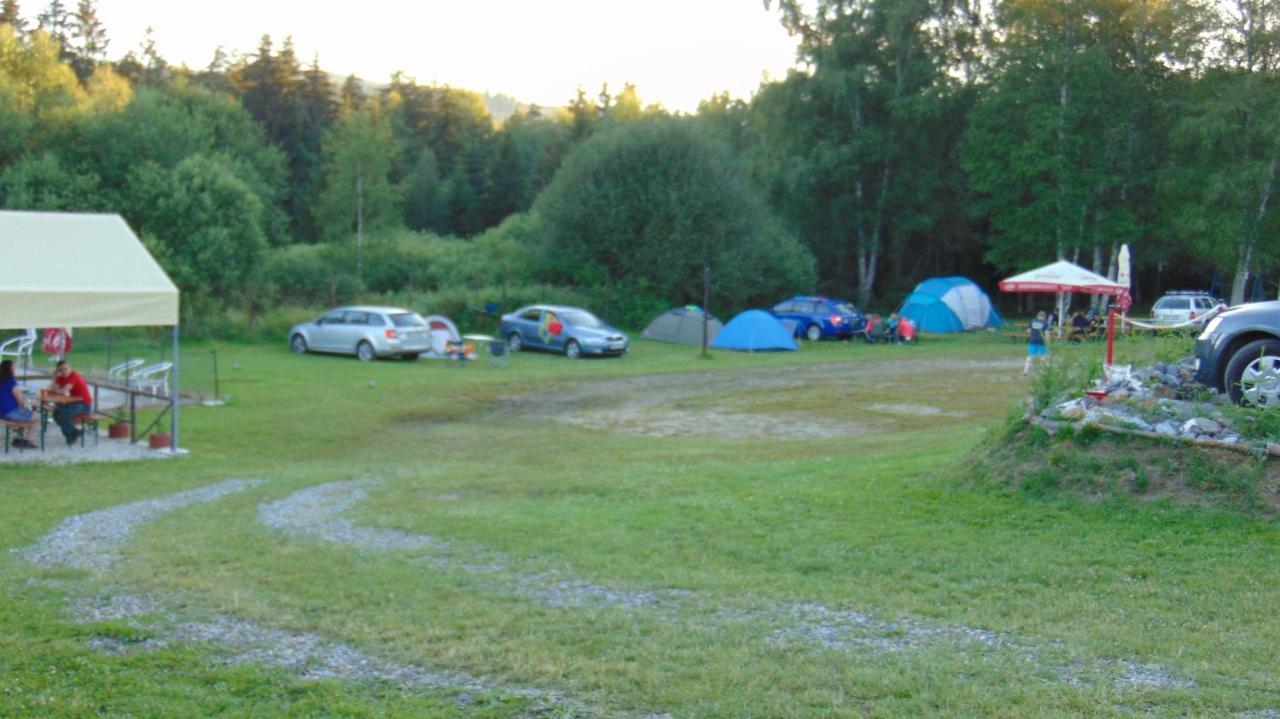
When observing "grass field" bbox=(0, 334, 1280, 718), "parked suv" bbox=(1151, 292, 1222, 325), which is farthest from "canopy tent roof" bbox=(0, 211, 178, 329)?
"parked suv" bbox=(1151, 292, 1222, 325)

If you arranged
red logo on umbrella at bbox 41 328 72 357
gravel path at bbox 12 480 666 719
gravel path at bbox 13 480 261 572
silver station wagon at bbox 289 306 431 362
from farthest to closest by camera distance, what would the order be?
silver station wagon at bbox 289 306 431 362
red logo on umbrella at bbox 41 328 72 357
gravel path at bbox 13 480 261 572
gravel path at bbox 12 480 666 719

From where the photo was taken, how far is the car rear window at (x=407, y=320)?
28344 mm

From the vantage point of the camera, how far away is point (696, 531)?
9047mm

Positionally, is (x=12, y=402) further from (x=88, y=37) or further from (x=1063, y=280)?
(x=88, y=37)

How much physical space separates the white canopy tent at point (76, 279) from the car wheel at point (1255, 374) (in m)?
11.9

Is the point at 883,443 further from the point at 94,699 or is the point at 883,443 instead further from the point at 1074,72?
Result: the point at 1074,72

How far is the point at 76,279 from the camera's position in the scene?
558 inches

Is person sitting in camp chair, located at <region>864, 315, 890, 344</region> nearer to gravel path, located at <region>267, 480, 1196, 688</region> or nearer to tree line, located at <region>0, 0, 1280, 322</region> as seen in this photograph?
tree line, located at <region>0, 0, 1280, 322</region>

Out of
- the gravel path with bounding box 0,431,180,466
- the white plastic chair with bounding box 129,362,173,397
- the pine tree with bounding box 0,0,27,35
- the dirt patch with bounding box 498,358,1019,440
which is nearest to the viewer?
the gravel path with bounding box 0,431,180,466

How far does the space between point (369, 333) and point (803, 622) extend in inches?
921

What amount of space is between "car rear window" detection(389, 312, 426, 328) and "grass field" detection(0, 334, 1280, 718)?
13.8 m

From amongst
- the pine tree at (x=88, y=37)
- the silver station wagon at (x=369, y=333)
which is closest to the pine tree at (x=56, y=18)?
the pine tree at (x=88, y=37)

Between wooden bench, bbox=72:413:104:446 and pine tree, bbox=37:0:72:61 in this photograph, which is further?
pine tree, bbox=37:0:72:61

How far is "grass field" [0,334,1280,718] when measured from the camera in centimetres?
511
